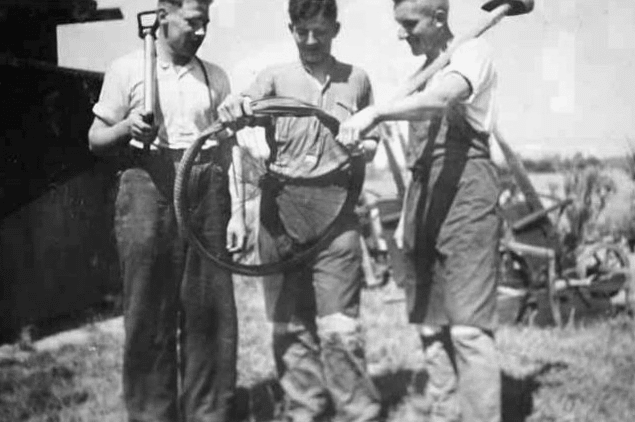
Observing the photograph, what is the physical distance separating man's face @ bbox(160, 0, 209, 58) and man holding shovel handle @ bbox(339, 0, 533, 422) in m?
0.75

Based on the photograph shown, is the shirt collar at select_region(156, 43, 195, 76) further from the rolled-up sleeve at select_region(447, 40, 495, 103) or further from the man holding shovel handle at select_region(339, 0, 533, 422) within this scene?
the rolled-up sleeve at select_region(447, 40, 495, 103)

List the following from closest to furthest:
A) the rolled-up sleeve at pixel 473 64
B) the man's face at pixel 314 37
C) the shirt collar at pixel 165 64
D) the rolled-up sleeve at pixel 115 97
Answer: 1. the rolled-up sleeve at pixel 473 64
2. the rolled-up sleeve at pixel 115 97
3. the shirt collar at pixel 165 64
4. the man's face at pixel 314 37

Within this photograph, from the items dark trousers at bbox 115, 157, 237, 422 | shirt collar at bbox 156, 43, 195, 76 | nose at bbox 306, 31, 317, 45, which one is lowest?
dark trousers at bbox 115, 157, 237, 422

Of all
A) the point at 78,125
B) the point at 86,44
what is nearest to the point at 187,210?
the point at 86,44

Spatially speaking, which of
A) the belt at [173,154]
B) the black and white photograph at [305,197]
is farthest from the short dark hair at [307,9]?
the belt at [173,154]

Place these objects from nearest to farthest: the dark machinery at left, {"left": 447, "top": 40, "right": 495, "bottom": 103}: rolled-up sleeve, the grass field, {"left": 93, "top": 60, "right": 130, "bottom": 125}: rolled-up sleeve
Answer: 1. {"left": 447, "top": 40, "right": 495, "bottom": 103}: rolled-up sleeve
2. {"left": 93, "top": 60, "right": 130, "bottom": 125}: rolled-up sleeve
3. the grass field
4. the dark machinery at left

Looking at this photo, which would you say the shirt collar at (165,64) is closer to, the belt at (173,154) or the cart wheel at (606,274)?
the belt at (173,154)

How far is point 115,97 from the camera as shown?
2.41 meters

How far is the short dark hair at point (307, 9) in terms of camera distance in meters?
2.58

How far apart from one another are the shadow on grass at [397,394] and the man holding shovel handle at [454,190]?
19.9 inches

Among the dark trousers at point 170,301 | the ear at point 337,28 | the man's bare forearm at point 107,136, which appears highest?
the ear at point 337,28

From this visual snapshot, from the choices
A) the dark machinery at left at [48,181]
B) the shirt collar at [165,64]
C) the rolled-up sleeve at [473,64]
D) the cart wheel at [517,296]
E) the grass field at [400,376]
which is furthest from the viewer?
the cart wheel at [517,296]

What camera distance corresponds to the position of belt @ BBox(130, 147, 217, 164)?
7.91ft

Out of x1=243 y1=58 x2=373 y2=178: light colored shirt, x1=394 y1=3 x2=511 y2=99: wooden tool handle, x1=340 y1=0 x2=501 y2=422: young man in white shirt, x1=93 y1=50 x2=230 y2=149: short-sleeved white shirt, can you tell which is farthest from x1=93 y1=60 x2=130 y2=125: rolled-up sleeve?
x1=394 y1=3 x2=511 y2=99: wooden tool handle
